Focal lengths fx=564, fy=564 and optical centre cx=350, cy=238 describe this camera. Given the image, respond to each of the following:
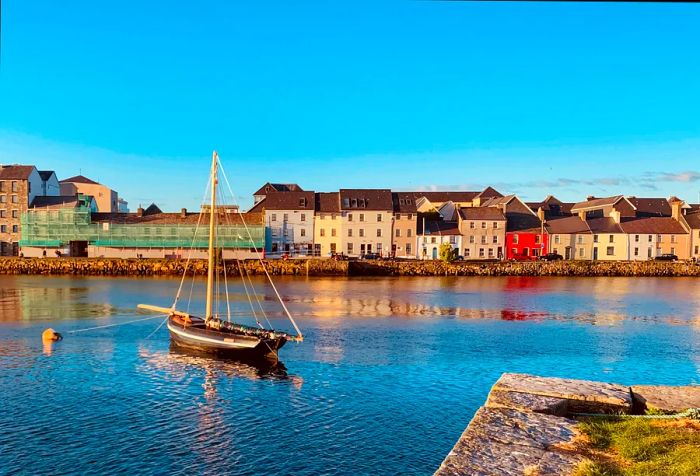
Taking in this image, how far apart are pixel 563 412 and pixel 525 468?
3.88 meters

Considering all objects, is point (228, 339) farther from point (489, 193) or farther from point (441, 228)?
point (489, 193)

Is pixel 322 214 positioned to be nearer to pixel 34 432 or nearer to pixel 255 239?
pixel 255 239

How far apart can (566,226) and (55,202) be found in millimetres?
96258

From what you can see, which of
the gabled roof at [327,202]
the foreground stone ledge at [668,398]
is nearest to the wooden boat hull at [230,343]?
the foreground stone ledge at [668,398]

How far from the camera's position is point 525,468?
9.16 metres

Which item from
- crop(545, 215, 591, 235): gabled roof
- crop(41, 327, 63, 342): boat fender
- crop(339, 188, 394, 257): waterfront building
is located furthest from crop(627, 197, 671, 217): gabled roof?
crop(41, 327, 63, 342): boat fender

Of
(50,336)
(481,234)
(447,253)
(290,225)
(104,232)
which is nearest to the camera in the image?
(50,336)

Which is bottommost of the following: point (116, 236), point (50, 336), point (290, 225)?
point (50, 336)

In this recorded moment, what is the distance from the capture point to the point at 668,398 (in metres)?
13.1

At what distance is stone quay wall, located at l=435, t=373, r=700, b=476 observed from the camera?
930 centimetres

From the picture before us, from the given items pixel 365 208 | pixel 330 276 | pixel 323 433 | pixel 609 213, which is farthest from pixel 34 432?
pixel 609 213

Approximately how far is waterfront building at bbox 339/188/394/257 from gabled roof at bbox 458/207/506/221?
1354 cm

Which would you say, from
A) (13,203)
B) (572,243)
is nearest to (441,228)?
(572,243)

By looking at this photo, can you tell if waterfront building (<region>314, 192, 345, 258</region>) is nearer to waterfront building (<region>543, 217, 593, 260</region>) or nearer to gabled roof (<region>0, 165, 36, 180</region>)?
waterfront building (<region>543, 217, 593, 260</region>)
